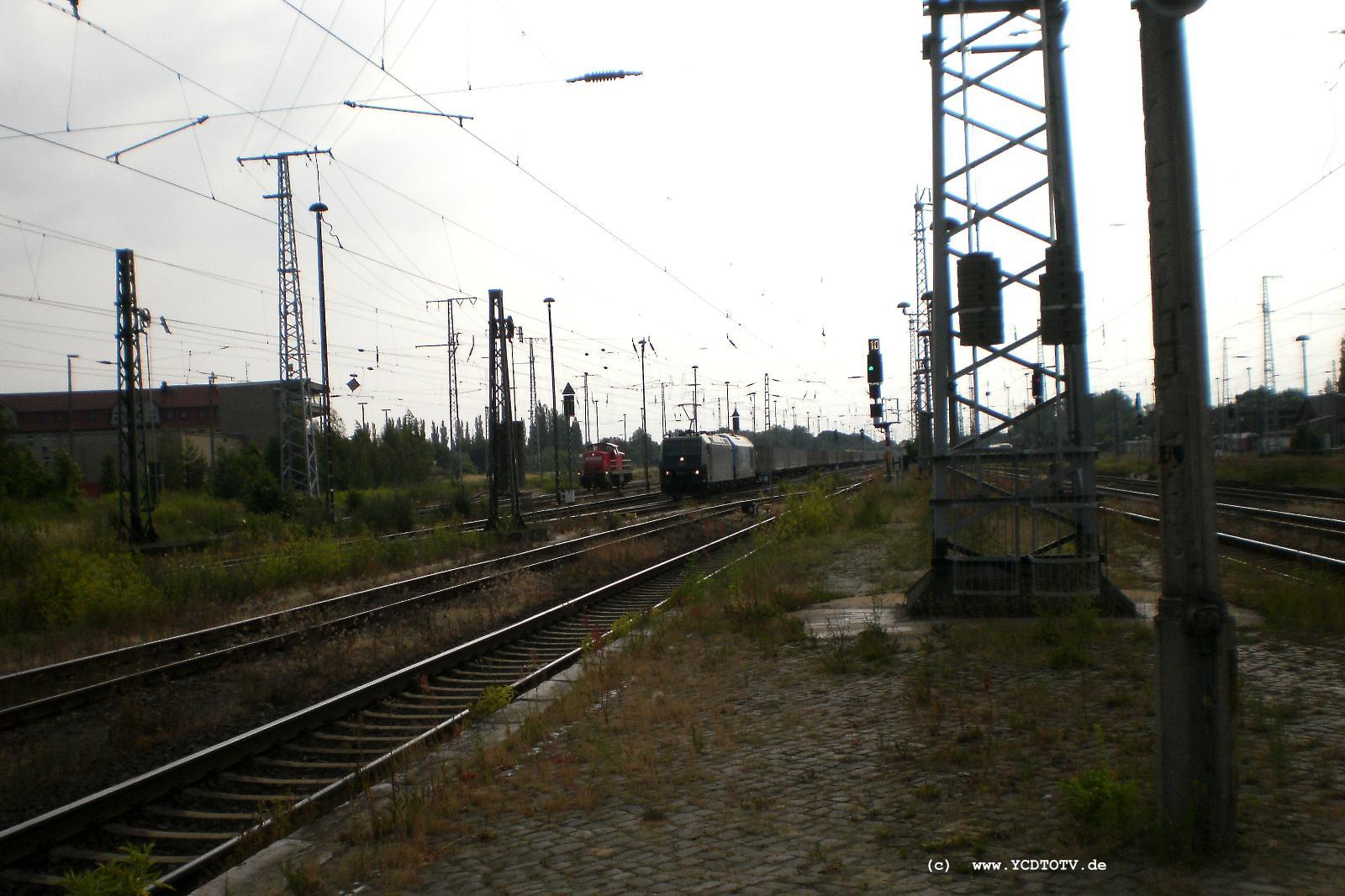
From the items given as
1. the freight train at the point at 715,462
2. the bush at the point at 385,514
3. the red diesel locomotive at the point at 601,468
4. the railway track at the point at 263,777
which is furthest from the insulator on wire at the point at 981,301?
the red diesel locomotive at the point at 601,468

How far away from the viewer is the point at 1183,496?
4.38 m

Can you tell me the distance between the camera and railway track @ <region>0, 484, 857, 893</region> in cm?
592

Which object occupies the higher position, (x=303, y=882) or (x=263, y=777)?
(x=303, y=882)

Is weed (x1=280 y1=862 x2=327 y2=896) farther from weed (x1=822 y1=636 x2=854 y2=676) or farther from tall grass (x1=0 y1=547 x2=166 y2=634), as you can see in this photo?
tall grass (x1=0 y1=547 x2=166 y2=634)

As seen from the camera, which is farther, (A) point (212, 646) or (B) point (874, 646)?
(A) point (212, 646)

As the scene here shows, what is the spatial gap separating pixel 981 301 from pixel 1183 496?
665 cm

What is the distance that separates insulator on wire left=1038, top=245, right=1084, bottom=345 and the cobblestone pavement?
4.24 m

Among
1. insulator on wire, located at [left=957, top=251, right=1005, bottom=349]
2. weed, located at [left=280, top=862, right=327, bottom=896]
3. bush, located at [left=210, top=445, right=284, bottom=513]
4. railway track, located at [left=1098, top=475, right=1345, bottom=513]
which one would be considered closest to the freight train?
bush, located at [left=210, top=445, right=284, bottom=513]

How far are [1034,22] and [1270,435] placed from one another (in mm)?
76618

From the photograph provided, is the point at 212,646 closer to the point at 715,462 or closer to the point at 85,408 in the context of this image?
the point at 715,462

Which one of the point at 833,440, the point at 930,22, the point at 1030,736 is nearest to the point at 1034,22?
the point at 930,22

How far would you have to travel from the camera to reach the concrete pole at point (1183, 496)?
4.20 m

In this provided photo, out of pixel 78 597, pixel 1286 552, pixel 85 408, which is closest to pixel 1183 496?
pixel 1286 552

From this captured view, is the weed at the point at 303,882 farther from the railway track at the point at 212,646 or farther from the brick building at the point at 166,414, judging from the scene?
the brick building at the point at 166,414
